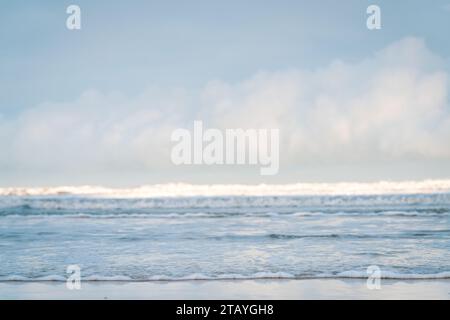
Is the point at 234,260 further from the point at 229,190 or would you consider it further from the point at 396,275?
the point at 229,190

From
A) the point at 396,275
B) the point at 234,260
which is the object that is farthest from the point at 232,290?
the point at 396,275

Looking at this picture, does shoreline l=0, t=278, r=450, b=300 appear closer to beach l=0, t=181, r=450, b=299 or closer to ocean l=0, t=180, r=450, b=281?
beach l=0, t=181, r=450, b=299

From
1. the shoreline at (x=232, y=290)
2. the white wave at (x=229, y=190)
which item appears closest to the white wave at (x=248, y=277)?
the shoreline at (x=232, y=290)

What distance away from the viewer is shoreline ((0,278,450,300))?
263 inches

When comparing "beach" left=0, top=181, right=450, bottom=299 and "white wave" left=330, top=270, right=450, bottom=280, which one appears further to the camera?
"white wave" left=330, top=270, right=450, bottom=280

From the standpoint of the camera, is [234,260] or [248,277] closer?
[248,277]

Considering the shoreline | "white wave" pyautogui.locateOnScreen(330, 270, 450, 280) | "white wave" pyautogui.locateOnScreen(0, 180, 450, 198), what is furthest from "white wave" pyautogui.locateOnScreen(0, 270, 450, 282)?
"white wave" pyautogui.locateOnScreen(0, 180, 450, 198)

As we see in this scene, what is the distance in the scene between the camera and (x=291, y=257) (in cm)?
959

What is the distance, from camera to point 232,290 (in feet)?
23.2

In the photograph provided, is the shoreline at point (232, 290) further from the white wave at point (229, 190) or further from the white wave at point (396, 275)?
the white wave at point (229, 190)

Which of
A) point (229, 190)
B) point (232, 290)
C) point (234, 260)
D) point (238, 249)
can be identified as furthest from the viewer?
point (229, 190)

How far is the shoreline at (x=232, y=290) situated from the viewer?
6.67m

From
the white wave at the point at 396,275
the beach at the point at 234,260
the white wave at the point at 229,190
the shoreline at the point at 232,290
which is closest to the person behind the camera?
the shoreline at the point at 232,290
